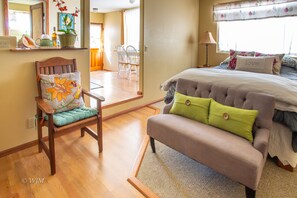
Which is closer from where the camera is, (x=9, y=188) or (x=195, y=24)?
(x=9, y=188)

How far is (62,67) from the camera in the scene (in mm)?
2572

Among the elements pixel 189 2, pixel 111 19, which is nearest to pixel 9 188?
pixel 189 2

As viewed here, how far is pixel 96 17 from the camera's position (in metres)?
7.86

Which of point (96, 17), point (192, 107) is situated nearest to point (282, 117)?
point (192, 107)

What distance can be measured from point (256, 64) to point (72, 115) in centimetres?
283

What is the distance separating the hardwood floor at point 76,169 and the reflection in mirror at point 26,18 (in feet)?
4.63

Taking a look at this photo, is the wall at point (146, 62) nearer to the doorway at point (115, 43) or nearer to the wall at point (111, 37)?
the doorway at point (115, 43)

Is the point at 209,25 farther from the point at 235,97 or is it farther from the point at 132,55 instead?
the point at 235,97

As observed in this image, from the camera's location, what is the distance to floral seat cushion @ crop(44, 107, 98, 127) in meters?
2.09

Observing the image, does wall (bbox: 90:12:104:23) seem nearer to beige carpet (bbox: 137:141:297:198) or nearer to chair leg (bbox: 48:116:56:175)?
chair leg (bbox: 48:116:56:175)

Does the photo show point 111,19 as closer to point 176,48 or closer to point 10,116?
point 176,48

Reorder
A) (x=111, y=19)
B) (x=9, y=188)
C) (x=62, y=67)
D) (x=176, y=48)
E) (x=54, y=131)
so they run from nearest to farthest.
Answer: (x=9, y=188) < (x=54, y=131) < (x=62, y=67) < (x=176, y=48) < (x=111, y=19)

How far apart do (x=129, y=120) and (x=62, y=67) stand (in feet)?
4.42

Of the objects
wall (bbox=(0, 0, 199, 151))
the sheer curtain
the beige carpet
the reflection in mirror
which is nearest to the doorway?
the sheer curtain
